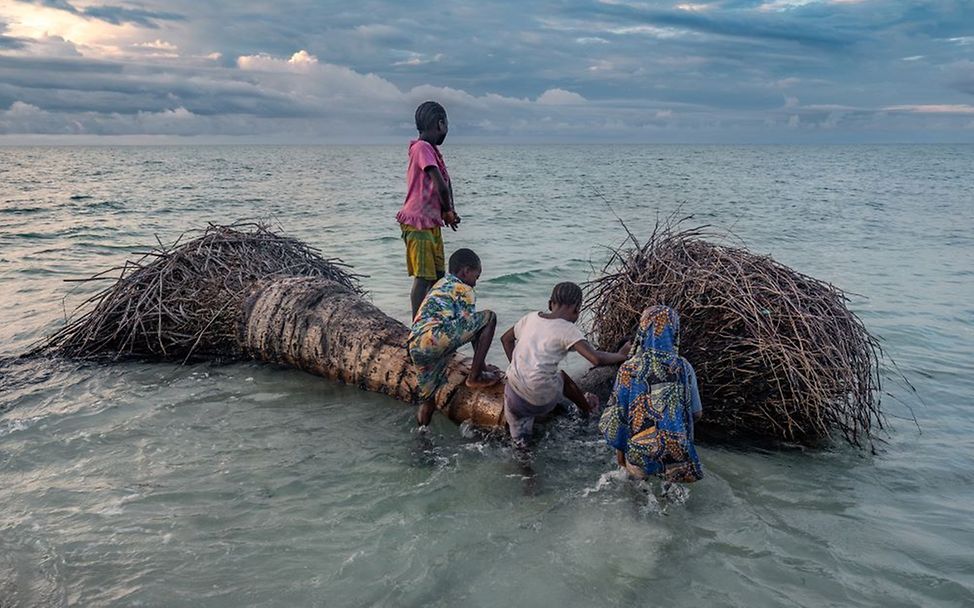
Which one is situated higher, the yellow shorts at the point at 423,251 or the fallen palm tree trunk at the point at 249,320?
the yellow shorts at the point at 423,251

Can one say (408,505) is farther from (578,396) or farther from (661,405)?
(661,405)

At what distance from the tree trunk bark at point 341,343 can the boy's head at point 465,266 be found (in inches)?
31.6

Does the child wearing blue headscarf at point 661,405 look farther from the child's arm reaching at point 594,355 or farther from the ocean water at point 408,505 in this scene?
the ocean water at point 408,505

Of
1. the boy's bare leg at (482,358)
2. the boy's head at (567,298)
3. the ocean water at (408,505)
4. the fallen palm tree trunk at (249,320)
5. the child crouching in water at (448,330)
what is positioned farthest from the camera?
the fallen palm tree trunk at (249,320)

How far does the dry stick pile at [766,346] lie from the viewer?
4.91m

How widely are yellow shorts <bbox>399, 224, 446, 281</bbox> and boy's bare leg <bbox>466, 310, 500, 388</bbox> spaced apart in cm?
115

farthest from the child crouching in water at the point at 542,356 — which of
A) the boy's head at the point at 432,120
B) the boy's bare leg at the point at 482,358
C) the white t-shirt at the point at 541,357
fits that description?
the boy's head at the point at 432,120

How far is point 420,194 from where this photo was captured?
6.07 metres

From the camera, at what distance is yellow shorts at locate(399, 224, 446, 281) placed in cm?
617

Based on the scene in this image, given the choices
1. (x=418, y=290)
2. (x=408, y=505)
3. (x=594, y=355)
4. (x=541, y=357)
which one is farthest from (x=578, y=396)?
(x=418, y=290)

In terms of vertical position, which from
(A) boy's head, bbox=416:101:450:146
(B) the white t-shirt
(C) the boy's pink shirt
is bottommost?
(B) the white t-shirt

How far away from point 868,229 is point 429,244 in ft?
58.2

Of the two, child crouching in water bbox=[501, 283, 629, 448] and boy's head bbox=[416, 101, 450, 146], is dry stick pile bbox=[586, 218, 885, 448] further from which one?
boy's head bbox=[416, 101, 450, 146]

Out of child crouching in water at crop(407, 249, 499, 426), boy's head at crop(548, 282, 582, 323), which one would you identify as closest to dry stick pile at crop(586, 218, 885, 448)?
boy's head at crop(548, 282, 582, 323)
